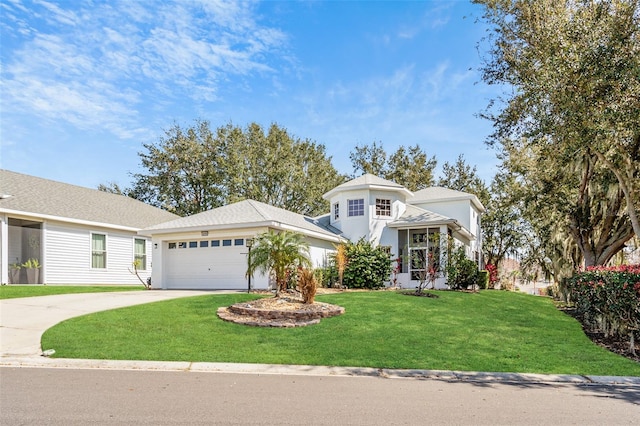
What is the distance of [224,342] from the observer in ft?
30.3

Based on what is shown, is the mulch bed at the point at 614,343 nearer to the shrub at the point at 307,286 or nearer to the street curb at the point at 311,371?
the street curb at the point at 311,371

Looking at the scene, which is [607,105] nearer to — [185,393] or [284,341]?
[284,341]

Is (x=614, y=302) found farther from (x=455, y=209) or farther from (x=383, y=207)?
(x=455, y=209)

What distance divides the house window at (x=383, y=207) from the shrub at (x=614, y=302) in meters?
11.9

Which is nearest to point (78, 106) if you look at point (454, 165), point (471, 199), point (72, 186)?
point (72, 186)

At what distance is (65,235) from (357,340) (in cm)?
1617

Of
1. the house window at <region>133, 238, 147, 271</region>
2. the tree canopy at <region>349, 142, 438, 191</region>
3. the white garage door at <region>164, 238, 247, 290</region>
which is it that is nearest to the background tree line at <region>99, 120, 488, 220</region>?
the tree canopy at <region>349, 142, 438, 191</region>

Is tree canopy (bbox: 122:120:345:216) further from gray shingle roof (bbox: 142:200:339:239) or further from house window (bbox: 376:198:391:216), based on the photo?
gray shingle roof (bbox: 142:200:339:239)

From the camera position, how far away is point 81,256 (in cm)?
2052

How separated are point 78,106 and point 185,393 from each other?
13.2 meters

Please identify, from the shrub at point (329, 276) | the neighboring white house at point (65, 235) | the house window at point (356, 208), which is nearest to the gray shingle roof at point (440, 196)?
the house window at point (356, 208)

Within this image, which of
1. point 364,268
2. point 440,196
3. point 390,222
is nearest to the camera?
point 364,268

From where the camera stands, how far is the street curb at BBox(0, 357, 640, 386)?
24.1ft

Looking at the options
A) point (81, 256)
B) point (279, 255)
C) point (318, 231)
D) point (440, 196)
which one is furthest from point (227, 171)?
point (279, 255)
